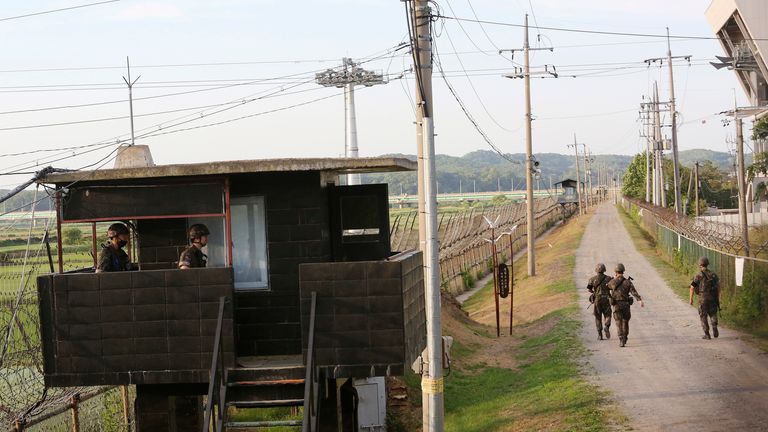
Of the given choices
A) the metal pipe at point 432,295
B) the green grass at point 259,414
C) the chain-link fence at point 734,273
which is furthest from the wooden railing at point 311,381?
the chain-link fence at point 734,273

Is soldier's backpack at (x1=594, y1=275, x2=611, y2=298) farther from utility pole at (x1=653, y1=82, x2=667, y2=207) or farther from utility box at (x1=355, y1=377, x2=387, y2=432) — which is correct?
utility pole at (x1=653, y1=82, x2=667, y2=207)

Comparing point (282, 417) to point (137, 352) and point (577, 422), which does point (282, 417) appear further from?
point (137, 352)

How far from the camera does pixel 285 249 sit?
13.0 metres

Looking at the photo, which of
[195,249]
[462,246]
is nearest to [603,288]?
[195,249]

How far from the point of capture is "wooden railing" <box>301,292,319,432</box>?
11.8 metres

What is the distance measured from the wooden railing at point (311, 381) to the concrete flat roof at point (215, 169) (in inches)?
59.9

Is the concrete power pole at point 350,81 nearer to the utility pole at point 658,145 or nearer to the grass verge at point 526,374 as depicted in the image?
the grass verge at point 526,374

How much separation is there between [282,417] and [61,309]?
8862mm

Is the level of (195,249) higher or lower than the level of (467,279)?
higher

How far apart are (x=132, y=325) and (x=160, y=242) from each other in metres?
1.45

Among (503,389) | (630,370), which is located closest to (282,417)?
(503,389)

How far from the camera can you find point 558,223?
4188 inches

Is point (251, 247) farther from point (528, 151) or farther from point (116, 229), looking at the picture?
point (528, 151)

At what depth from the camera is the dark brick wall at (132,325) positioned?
1227 cm
